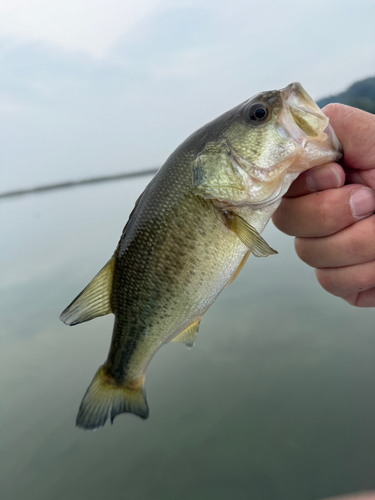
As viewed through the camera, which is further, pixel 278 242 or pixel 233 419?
pixel 278 242

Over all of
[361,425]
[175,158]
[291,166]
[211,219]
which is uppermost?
[175,158]

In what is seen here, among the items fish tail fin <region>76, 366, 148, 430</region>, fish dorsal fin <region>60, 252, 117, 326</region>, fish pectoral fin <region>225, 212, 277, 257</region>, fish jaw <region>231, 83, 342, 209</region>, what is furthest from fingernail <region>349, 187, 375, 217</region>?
fish tail fin <region>76, 366, 148, 430</region>

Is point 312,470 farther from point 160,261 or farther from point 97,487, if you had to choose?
point 160,261

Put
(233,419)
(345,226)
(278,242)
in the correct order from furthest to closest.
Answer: (278,242), (233,419), (345,226)

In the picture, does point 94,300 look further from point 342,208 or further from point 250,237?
point 342,208

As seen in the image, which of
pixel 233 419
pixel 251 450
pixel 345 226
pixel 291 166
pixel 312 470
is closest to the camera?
pixel 291 166

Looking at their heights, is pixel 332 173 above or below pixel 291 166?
below

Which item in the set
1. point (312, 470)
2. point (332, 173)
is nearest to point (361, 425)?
point (312, 470)

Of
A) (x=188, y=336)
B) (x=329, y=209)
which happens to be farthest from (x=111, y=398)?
(x=329, y=209)

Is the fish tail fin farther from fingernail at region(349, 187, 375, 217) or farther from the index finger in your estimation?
the index finger
